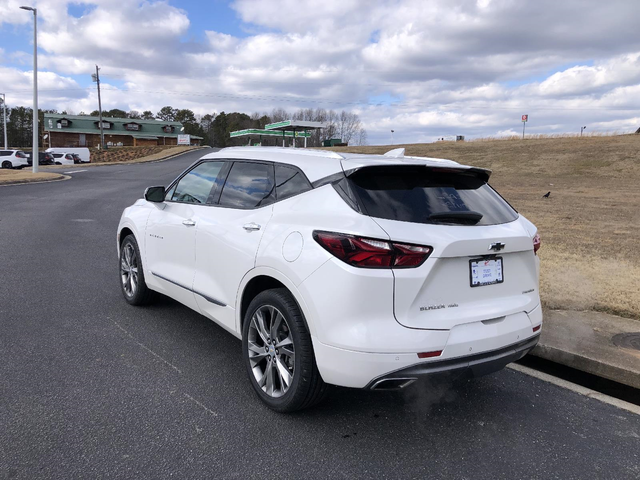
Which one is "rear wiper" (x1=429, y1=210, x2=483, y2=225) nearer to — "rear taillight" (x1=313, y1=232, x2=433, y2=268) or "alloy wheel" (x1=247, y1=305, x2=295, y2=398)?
"rear taillight" (x1=313, y1=232, x2=433, y2=268)

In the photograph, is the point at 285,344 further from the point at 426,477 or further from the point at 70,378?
the point at 70,378

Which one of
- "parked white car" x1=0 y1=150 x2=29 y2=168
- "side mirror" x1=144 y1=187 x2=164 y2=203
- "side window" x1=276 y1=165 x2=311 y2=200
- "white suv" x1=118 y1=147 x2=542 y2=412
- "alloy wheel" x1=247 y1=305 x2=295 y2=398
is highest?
"parked white car" x1=0 y1=150 x2=29 y2=168

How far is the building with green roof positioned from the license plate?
84640 millimetres

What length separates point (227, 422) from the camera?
10.6ft

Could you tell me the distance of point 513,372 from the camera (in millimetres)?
4191

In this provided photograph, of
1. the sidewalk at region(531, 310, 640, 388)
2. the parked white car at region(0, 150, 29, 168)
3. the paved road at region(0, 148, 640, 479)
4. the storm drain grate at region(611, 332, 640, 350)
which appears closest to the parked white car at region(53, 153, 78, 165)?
the parked white car at region(0, 150, 29, 168)

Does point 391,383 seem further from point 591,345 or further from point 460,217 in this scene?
point 591,345

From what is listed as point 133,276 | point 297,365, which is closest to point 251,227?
point 297,365

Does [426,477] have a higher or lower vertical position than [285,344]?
lower

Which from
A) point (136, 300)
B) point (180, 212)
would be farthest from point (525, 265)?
point (136, 300)

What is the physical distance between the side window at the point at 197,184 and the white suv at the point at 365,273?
1.57ft

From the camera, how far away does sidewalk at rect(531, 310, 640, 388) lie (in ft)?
13.2

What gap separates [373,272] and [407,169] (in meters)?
0.83

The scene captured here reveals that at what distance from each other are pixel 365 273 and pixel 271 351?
104cm
